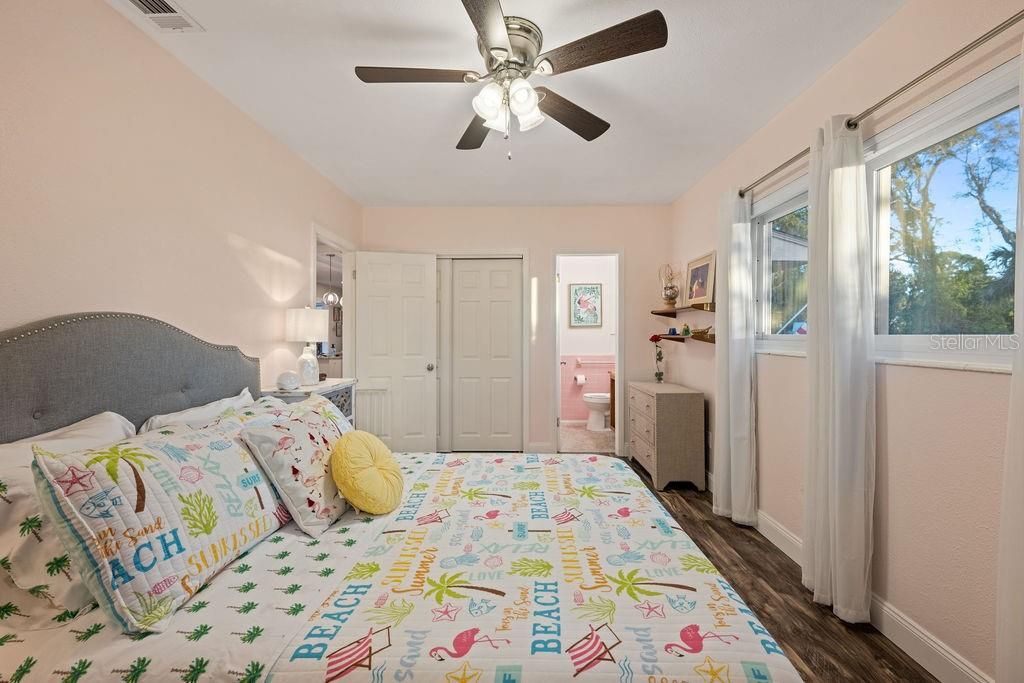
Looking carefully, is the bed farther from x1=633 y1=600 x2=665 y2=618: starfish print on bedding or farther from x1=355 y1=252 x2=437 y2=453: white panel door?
x1=355 y1=252 x2=437 y2=453: white panel door

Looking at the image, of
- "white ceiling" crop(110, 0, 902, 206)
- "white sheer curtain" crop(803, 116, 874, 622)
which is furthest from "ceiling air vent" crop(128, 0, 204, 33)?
"white sheer curtain" crop(803, 116, 874, 622)

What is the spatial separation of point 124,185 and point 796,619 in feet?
11.1

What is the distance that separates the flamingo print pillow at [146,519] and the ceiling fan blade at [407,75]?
1.41 metres

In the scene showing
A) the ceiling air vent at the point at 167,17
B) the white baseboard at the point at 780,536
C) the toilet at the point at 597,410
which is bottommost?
the white baseboard at the point at 780,536

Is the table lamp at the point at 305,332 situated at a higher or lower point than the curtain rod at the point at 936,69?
lower

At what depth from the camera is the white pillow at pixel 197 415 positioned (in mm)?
1682

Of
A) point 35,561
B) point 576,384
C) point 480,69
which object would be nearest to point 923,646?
point 35,561

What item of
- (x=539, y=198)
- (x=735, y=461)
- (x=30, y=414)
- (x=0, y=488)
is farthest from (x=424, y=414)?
(x=0, y=488)

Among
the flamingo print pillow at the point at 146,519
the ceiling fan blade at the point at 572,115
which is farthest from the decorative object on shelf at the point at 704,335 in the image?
the flamingo print pillow at the point at 146,519

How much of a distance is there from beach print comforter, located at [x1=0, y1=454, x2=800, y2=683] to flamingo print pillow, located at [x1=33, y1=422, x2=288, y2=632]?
6 cm

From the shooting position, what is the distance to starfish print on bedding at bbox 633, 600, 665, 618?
1.02 m

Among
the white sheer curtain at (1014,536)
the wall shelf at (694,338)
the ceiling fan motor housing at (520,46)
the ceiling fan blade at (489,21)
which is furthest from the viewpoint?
the wall shelf at (694,338)

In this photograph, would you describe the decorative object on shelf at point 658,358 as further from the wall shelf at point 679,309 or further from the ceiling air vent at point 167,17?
the ceiling air vent at point 167,17

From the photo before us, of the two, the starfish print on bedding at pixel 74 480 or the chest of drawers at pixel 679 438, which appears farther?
the chest of drawers at pixel 679 438
